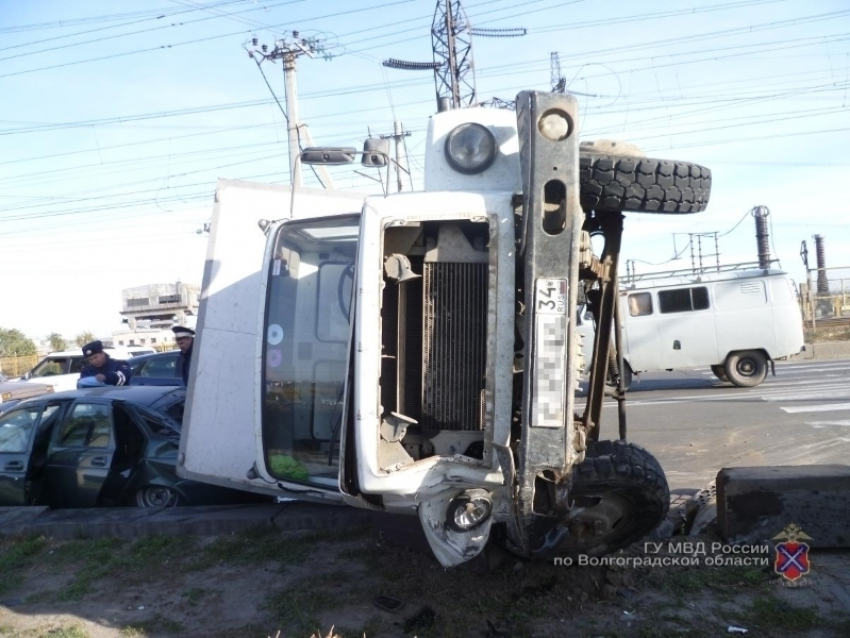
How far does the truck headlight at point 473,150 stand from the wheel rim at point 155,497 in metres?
4.43

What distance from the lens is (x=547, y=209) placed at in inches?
133

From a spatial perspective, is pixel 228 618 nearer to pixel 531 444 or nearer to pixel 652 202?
pixel 531 444

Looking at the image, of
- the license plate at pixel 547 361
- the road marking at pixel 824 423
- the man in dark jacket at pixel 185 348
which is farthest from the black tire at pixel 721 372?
the license plate at pixel 547 361

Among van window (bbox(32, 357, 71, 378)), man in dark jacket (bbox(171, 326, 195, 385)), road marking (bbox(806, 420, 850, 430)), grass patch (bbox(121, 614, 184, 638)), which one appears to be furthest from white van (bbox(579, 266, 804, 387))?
van window (bbox(32, 357, 71, 378))

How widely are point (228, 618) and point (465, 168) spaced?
292 centimetres

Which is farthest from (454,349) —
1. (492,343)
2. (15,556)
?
(15,556)

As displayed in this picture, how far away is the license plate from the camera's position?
3.33 meters

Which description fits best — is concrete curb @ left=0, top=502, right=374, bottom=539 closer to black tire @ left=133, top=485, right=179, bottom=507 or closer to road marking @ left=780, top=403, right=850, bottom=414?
black tire @ left=133, top=485, right=179, bottom=507

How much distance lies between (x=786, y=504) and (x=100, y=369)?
7.76m

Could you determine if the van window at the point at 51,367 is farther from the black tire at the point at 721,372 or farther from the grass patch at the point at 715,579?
the grass patch at the point at 715,579

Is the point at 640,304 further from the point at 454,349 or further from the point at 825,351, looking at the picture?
the point at 454,349

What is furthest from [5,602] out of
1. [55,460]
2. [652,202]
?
[652,202]

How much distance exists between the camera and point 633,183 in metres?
3.75

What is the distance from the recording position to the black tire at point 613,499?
3754 mm
